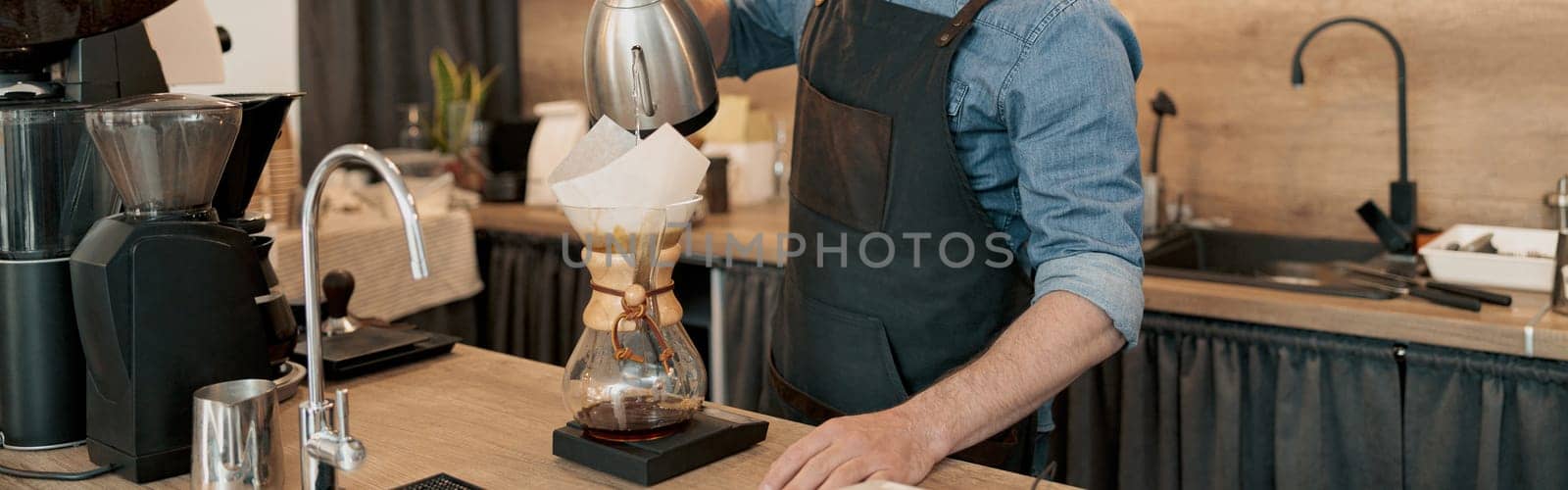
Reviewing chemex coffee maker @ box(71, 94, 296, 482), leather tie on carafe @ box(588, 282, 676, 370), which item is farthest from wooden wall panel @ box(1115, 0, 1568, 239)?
chemex coffee maker @ box(71, 94, 296, 482)

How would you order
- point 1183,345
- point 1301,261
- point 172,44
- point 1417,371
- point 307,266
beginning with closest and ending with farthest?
point 307,266 < point 172,44 < point 1417,371 < point 1183,345 < point 1301,261

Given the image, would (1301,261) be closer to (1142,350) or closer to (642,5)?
(1142,350)

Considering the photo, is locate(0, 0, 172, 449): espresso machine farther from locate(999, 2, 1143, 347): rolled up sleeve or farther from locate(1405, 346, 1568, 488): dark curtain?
locate(1405, 346, 1568, 488): dark curtain

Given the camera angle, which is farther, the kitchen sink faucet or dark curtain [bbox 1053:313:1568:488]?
the kitchen sink faucet

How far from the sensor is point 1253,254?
2.77 metres

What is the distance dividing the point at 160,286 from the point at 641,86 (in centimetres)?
54

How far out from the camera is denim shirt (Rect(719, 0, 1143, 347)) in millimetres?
1394

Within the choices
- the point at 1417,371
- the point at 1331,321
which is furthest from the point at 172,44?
the point at 1417,371

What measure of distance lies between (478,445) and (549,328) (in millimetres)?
1927

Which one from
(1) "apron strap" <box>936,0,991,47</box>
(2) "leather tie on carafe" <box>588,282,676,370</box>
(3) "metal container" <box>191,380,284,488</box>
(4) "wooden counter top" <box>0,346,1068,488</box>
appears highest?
(1) "apron strap" <box>936,0,991,47</box>

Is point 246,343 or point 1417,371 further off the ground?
point 246,343

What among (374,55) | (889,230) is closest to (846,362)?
(889,230)

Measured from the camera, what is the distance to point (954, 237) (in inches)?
62.3

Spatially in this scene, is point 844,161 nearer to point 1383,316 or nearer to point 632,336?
point 632,336
